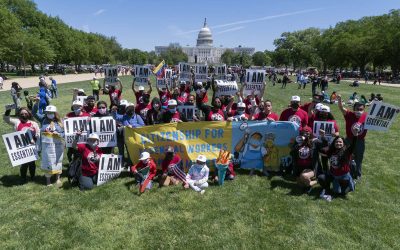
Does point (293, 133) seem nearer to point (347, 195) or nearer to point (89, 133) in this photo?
point (347, 195)

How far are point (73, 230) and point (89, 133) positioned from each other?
2.96 meters

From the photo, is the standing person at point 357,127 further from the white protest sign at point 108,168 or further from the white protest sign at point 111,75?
the white protest sign at point 111,75

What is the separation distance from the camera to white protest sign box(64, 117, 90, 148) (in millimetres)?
9047

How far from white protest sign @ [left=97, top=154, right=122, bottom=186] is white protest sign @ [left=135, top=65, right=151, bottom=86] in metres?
6.36

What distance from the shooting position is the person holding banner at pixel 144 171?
8.97 meters

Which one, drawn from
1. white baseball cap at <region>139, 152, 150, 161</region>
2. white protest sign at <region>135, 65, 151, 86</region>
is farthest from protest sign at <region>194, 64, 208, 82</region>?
white baseball cap at <region>139, 152, 150, 161</region>

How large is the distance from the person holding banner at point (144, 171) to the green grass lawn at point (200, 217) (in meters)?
0.27

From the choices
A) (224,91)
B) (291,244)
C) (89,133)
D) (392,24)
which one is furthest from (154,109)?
(392,24)

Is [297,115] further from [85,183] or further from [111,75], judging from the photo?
[111,75]

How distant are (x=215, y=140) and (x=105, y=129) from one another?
3.10 metres

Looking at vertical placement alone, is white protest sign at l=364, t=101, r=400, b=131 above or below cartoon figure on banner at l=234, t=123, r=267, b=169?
above

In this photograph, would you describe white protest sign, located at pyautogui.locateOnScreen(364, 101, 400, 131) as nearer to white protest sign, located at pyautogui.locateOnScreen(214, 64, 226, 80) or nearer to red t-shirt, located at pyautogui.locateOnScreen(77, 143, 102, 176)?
red t-shirt, located at pyautogui.locateOnScreen(77, 143, 102, 176)

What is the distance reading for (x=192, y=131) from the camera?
994 cm

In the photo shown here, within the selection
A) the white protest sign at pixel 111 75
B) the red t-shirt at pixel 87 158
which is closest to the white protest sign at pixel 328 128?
the red t-shirt at pixel 87 158
